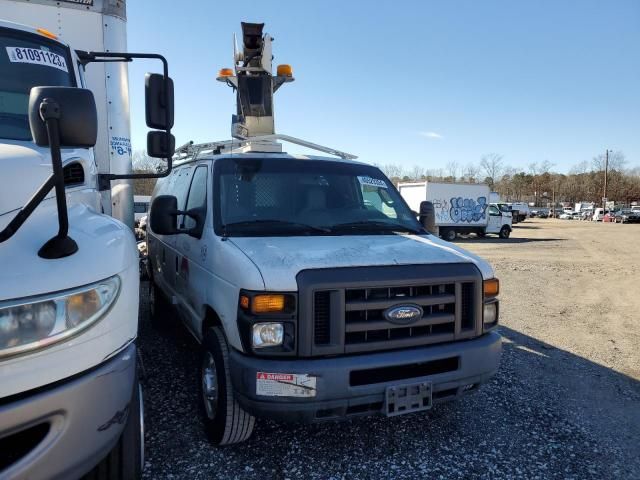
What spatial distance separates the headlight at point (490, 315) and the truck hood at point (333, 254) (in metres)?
0.22

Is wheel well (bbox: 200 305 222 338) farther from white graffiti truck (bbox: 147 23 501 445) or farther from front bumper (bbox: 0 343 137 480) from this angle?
front bumper (bbox: 0 343 137 480)

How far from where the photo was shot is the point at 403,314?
282 cm

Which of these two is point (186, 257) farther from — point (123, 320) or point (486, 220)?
point (486, 220)

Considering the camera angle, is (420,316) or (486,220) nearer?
(420,316)

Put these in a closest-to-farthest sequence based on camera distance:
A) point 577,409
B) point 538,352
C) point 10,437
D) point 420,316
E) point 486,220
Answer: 1. point 10,437
2. point 420,316
3. point 577,409
4. point 538,352
5. point 486,220

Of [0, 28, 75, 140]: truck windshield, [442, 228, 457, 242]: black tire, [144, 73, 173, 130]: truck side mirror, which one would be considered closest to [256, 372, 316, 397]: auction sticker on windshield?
[144, 73, 173, 130]: truck side mirror

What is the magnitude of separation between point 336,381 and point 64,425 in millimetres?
1391

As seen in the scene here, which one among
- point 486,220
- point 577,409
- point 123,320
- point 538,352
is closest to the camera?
point 123,320

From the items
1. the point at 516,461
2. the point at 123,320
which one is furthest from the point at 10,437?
the point at 516,461

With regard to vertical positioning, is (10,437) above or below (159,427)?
above

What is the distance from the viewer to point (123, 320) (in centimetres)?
197

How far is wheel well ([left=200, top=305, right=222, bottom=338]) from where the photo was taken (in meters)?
3.26

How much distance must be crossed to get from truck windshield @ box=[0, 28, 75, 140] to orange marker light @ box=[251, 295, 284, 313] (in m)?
1.74

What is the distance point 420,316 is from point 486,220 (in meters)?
24.5
